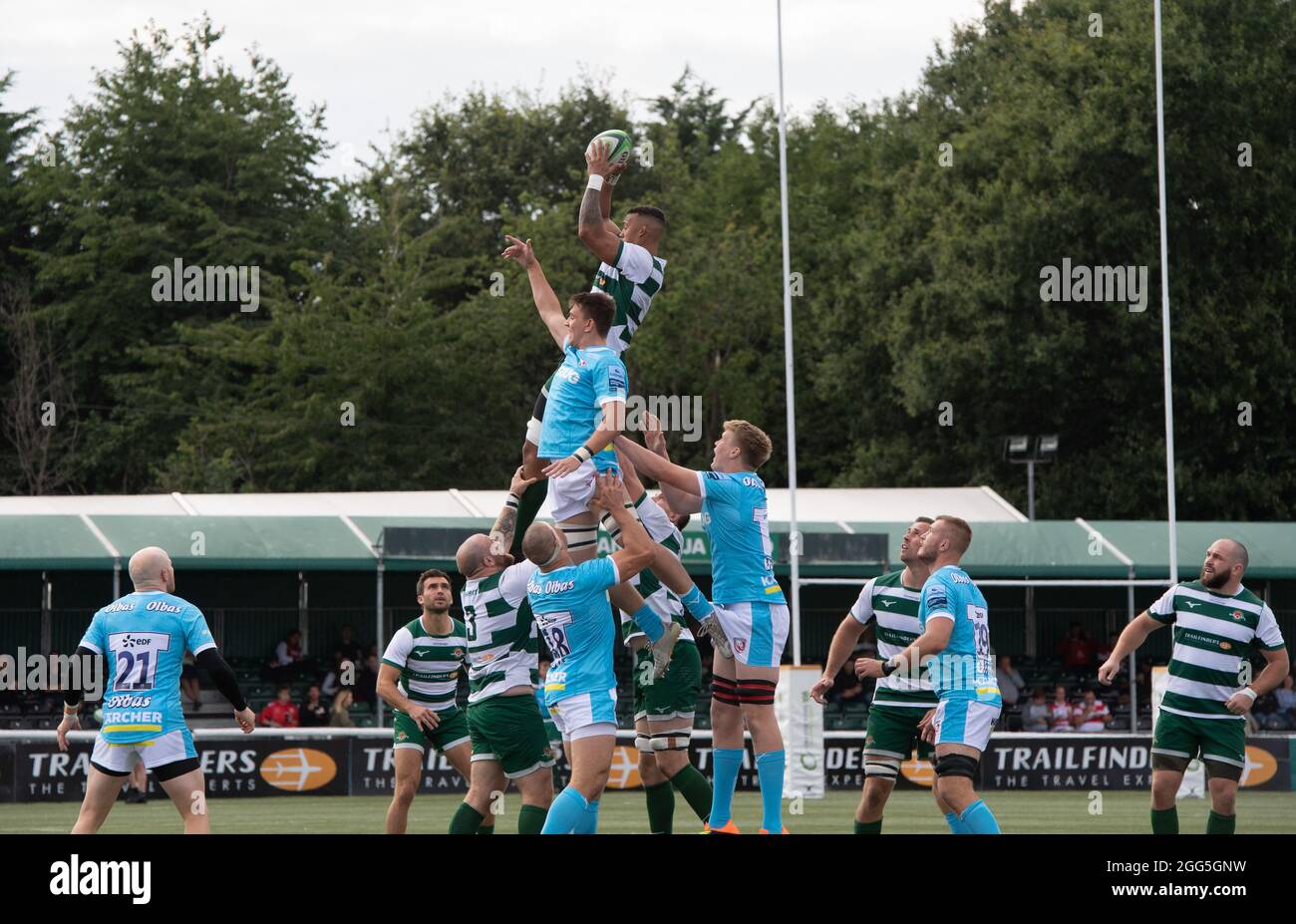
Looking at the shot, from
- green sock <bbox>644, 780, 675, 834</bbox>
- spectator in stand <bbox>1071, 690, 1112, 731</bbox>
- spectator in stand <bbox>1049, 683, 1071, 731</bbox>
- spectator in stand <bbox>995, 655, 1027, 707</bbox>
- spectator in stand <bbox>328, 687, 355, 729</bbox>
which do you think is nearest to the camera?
green sock <bbox>644, 780, 675, 834</bbox>

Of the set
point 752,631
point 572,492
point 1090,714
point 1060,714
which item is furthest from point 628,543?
point 1090,714

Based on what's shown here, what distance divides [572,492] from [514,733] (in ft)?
6.40

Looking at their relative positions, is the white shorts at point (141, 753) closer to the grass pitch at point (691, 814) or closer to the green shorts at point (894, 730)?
the green shorts at point (894, 730)

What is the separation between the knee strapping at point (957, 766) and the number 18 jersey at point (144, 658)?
4.69 metres

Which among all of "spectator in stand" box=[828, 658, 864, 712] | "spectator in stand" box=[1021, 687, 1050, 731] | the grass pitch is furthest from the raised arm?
"spectator in stand" box=[1021, 687, 1050, 731]

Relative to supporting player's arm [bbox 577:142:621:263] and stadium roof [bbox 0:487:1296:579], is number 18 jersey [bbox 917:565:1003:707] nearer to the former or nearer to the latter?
supporting player's arm [bbox 577:142:621:263]

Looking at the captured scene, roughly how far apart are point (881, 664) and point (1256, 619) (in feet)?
10.5

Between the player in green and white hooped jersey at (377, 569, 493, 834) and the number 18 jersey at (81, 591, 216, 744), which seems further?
the player in green and white hooped jersey at (377, 569, 493, 834)

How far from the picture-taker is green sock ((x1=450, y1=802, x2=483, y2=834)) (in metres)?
12.6

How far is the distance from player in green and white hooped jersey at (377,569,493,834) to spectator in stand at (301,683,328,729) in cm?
1287
